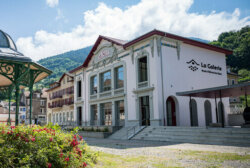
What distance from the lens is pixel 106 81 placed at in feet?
105

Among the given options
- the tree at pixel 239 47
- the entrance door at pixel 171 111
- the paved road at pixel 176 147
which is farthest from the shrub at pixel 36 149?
the tree at pixel 239 47

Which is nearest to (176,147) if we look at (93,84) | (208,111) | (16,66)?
(16,66)

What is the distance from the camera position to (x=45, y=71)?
402 inches

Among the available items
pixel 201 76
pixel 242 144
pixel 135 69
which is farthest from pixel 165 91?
pixel 242 144

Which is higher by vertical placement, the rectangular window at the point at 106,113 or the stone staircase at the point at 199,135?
the rectangular window at the point at 106,113

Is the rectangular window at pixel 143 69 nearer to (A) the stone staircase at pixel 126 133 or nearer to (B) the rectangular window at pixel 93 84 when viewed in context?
(A) the stone staircase at pixel 126 133

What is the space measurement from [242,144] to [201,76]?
1467 cm

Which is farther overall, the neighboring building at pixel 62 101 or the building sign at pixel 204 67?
the neighboring building at pixel 62 101

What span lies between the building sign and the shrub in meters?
22.4

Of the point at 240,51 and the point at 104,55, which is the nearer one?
the point at 104,55

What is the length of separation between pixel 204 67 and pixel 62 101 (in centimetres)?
3238

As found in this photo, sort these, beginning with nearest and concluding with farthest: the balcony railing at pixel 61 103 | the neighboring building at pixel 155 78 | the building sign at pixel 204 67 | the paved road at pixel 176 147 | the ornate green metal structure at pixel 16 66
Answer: the ornate green metal structure at pixel 16 66
the paved road at pixel 176 147
the neighboring building at pixel 155 78
the building sign at pixel 204 67
the balcony railing at pixel 61 103

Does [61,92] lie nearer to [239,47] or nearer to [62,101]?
[62,101]

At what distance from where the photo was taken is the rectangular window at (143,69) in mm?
26109
